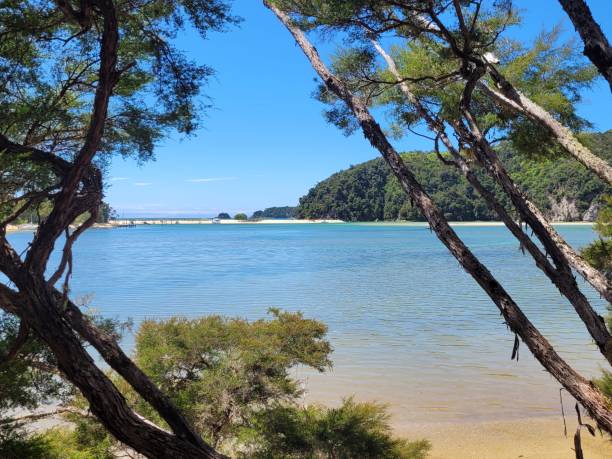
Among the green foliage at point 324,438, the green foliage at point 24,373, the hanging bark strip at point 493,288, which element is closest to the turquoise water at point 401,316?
the green foliage at point 24,373

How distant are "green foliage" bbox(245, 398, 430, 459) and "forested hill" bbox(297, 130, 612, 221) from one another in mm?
17717

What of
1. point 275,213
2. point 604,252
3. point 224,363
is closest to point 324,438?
point 224,363

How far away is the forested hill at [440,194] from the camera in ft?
203

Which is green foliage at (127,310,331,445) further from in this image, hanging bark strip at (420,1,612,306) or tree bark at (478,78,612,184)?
tree bark at (478,78,612,184)

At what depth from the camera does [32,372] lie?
11.3 ft

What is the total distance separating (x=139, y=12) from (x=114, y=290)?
57.6 ft

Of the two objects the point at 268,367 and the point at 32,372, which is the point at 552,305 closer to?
the point at 268,367

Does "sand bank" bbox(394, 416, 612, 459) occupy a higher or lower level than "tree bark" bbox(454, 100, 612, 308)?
lower

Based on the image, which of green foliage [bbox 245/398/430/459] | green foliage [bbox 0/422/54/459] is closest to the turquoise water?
green foliage [bbox 245/398/430/459]

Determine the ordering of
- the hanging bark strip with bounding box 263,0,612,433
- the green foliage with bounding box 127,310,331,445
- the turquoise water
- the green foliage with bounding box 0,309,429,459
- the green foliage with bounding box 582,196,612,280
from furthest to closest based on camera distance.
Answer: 1. the turquoise water
2. the green foliage with bounding box 582,196,612,280
3. the green foliage with bounding box 127,310,331,445
4. the green foliage with bounding box 0,309,429,459
5. the hanging bark strip with bounding box 263,0,612,433

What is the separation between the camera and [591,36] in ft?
8.50

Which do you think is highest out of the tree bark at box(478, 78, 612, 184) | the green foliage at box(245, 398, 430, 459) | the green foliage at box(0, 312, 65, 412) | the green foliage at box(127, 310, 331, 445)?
the tree bark at box(478, 78, 612, 184)

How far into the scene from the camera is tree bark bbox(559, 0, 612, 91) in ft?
8.21

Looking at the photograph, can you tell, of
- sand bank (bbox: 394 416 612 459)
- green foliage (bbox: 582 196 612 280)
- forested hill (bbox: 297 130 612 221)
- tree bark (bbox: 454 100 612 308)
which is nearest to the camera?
tree bark (bbox: 454 100 612 308)
